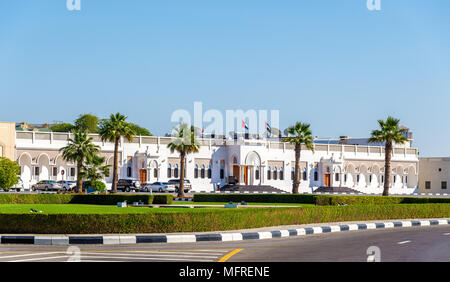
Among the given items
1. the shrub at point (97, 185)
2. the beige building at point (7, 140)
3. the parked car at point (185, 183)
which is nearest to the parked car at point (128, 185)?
the parked car at point (185, 183)

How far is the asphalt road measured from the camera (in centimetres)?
1527

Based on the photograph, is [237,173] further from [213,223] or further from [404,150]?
[213,223]

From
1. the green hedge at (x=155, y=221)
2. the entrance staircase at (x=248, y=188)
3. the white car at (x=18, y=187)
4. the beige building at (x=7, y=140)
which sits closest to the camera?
the green hedge at (x=155, y=221)

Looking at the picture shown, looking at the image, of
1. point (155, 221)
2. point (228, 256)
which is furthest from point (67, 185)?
point (228, 256)

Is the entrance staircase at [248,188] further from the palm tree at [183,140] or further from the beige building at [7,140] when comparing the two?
the beige building at [7,140]

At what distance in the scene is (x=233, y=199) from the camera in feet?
159

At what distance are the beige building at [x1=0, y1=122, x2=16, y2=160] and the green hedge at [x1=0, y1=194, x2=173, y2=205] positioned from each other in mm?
22841

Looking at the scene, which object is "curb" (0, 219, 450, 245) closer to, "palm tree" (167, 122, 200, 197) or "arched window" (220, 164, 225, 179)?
"palm tree" (167, 122, 200, 197)

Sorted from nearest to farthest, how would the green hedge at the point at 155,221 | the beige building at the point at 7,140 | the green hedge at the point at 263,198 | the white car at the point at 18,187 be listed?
the green hedge at the point at 155,221
the green hedge at the point at 263,198
the white car at the point at 18,187
the beige building at the point at 7,140

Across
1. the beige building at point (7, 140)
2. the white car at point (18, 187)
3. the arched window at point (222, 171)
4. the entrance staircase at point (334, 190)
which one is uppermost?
the beige building at point (7, 140)

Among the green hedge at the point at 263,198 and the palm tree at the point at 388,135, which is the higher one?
the palm tree at the point at 388,135

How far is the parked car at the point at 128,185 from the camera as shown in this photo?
213 feet

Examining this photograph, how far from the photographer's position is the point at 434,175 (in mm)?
91312
